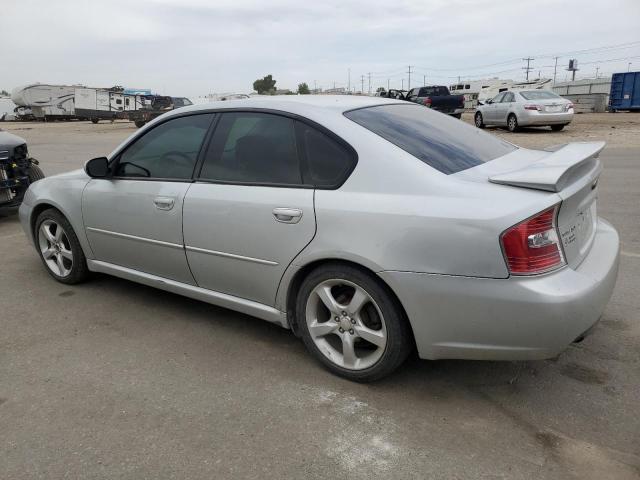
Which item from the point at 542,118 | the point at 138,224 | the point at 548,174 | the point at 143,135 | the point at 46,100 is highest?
the point at 46,100

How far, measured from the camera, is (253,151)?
3.35 meters

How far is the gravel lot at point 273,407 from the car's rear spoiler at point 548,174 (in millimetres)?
1130

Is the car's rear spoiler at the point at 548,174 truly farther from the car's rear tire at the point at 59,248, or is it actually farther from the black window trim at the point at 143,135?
the car's rear tire at the point at 59,248

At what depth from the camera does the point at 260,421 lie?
269cm

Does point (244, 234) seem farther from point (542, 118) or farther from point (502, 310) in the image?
point (542, 118)

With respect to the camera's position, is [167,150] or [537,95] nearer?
[167,150]

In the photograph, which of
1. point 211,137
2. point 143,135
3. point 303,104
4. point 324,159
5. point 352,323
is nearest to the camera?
point 352,323

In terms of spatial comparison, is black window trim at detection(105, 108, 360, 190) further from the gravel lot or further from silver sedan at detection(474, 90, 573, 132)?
silver sedan at detection(474, 90, 573, 132)

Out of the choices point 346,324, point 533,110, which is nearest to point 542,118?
point 533,110

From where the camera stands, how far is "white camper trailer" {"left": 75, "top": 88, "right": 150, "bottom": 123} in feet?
149

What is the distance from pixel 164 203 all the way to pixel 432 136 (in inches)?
70.6

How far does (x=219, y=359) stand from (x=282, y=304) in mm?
544

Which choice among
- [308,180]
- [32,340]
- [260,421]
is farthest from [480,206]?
[32,340]

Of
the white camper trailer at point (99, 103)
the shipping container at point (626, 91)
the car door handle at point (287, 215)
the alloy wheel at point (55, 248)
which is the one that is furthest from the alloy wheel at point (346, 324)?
the white camper trailer at point (99, 103)
